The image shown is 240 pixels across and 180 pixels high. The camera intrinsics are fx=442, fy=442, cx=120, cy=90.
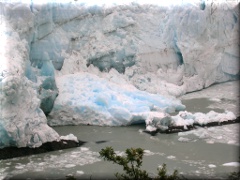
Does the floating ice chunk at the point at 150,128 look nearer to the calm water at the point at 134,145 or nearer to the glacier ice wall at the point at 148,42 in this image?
the calm water at the point at 134,145

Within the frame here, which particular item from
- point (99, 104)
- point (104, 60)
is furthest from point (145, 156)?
point (104, 60)

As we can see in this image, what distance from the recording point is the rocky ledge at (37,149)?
5.39 meters

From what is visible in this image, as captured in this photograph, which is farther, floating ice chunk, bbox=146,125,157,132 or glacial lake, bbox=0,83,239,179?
floating ice chunk, bbox=146,125,157,132

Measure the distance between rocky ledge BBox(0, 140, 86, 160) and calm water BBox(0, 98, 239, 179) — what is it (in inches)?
4.7

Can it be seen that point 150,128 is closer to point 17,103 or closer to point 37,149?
point 37,149

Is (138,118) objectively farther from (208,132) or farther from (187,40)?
(187,40)

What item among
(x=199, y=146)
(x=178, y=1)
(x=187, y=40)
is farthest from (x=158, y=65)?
(x=199, y=146)

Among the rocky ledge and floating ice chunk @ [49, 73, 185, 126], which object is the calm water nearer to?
the rocky ledge

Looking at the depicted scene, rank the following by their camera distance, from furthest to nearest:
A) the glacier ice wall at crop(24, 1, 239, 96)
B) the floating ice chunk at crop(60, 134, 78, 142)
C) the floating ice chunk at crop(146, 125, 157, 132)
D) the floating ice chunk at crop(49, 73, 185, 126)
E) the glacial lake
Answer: the glacier ice wall at crop(24, 1, 239, 96), the floating ice chunk at crop(49, 73, 185, 126), the floating ice chunk at crop(146, 125, 157, 132), the floating ice chunk at crop(60, 134, 78, 142), the glacial lake

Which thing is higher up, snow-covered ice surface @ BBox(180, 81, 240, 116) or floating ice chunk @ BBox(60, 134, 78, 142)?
snow-covered ice surface @ BBox(180, 81, 240, 116)

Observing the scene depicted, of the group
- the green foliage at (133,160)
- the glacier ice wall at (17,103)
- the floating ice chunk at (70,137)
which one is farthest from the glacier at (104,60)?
the green foliage at (133,160)

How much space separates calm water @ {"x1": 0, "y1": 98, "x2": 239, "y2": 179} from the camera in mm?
4910

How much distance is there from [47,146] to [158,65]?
4.75m

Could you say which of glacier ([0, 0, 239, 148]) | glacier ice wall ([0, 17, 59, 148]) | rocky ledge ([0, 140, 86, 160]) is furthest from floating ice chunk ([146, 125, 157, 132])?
glacier ice wall ([0, 17, 59, 148])
